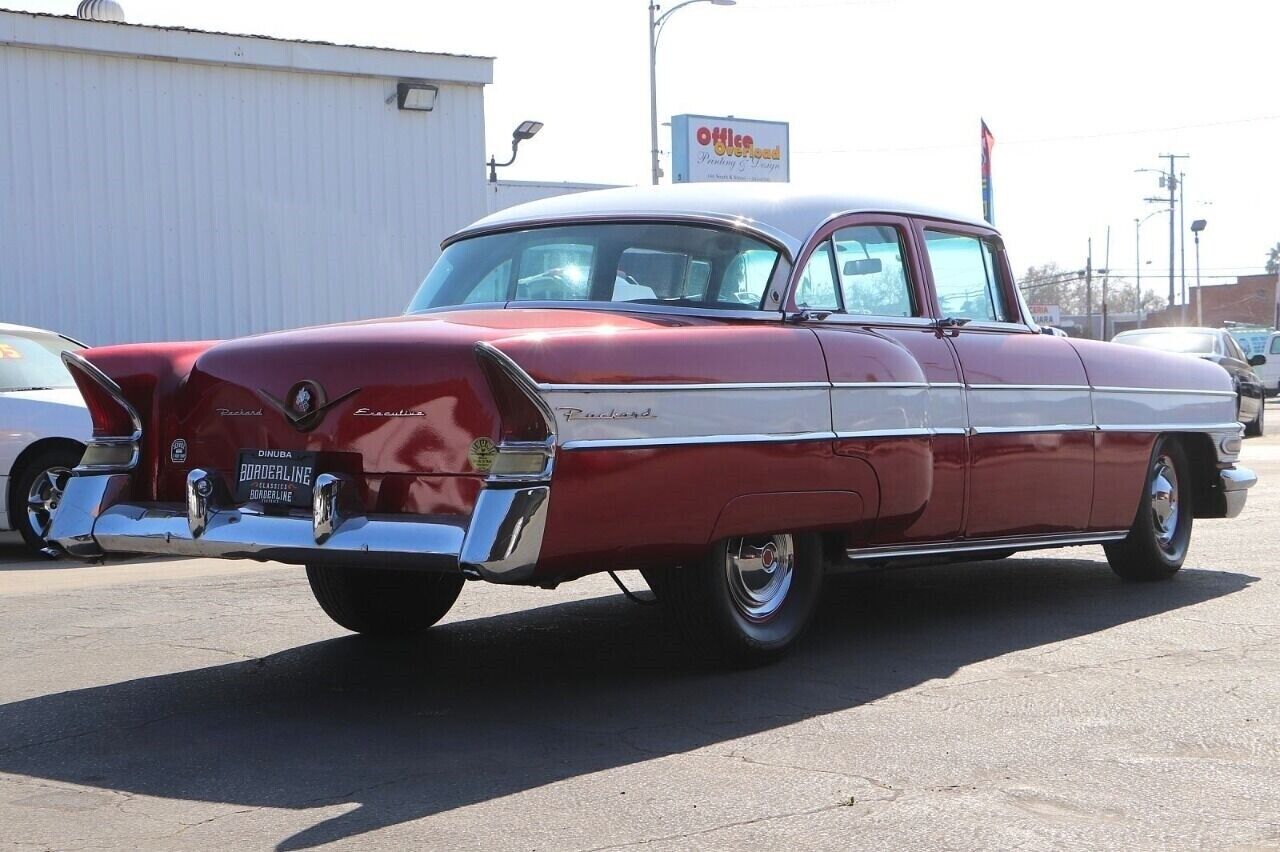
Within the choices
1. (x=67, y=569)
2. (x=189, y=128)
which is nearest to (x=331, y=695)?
(x=67, y=569)

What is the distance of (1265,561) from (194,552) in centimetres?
598

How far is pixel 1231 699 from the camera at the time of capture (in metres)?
5.41

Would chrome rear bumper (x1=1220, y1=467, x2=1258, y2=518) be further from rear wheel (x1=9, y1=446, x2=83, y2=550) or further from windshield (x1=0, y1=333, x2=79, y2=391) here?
windshield (x1=0, y1=333, x2=79, y2=391)

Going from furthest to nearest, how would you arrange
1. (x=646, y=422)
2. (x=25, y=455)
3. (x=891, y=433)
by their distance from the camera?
(x=25, y=455)
(x=891, y=433)
(x=646, y=422)

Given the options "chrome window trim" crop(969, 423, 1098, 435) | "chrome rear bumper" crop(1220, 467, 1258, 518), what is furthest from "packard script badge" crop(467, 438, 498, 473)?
"chrome rear bumper" crop(1220, 467, 1258, 518)

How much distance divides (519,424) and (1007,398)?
8.86ft

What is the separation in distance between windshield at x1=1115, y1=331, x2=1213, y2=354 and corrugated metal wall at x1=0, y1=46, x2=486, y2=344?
27.8ft

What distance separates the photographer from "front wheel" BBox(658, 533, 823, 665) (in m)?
5.58

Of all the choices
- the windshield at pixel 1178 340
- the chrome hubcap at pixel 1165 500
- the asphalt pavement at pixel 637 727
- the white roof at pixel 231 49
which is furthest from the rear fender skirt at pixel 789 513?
the windshield at pixel 1178 340

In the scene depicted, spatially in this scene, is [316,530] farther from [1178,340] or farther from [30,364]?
[1178,340]

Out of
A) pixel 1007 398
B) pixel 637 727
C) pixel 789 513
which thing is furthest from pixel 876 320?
pixel 637 727

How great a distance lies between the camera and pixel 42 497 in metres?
10.4

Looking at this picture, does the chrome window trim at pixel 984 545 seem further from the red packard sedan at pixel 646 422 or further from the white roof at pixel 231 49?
the white roof at pixel 231 49

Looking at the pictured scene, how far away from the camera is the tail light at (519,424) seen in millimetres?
4867
